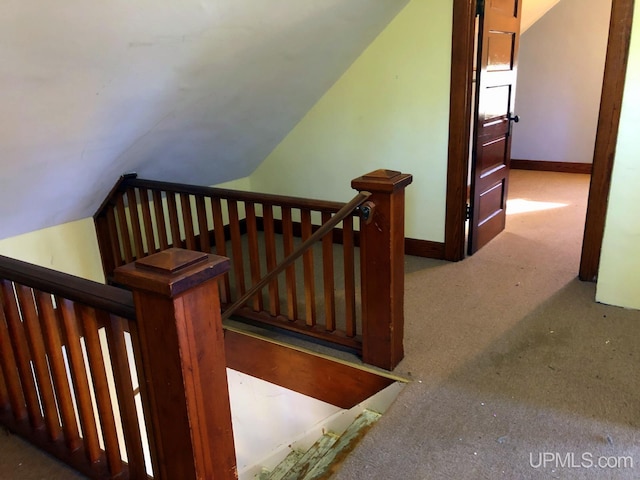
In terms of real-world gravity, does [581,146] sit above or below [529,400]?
above

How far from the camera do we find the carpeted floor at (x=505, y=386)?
175 cm

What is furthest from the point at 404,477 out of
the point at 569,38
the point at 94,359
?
the point at 569,38

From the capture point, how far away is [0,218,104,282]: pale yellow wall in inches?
113

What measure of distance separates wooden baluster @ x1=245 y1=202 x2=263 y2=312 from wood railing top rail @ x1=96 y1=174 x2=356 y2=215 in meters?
0.06

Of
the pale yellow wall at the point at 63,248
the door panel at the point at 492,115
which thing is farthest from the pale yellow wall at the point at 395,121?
the pale yellow wall at the point at 63,248

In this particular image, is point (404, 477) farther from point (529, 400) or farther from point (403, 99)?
point (403, 99)

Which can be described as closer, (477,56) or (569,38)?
(477,56)

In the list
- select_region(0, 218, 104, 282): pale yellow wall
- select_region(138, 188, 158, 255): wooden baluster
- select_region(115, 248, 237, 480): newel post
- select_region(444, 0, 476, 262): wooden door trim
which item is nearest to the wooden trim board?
select_region(444, 0, 476, 262): wooden door trim

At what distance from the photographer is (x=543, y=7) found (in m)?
5.42

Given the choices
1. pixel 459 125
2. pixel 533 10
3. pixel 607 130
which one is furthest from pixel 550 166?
pixel 607 130

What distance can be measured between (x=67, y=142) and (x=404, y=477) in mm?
2023

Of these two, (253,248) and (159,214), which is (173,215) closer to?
(159,214)

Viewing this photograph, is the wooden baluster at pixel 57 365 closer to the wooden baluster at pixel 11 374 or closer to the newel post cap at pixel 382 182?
the wooden baluster at pixel 11 374

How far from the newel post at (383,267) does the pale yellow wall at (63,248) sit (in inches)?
77.1
